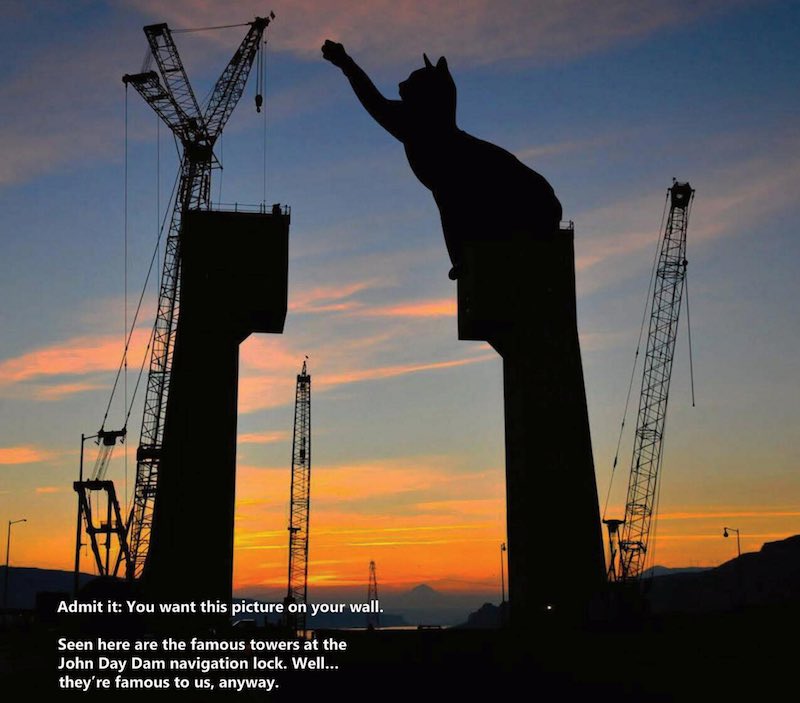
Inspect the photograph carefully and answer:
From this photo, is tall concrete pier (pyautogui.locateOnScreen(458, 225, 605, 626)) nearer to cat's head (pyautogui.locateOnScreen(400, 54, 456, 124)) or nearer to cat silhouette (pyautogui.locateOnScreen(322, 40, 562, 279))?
cat silhouette (pyautogui.locateOnScreen(322, 40, 562, 279))

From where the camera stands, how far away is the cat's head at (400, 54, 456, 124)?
59.9 metres

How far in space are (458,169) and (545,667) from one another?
30.4 meters

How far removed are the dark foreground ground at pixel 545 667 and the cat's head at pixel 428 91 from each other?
2957 centimetres

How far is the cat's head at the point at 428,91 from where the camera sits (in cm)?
5991

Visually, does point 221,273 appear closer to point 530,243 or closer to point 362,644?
point 530,243

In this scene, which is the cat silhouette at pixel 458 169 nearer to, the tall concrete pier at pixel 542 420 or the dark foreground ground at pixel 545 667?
the tall concrete pier at pixel 542 420

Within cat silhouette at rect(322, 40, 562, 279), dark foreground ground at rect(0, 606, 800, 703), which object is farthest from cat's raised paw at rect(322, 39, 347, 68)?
dark foreground ground at rect(0, 606, 800, 703)

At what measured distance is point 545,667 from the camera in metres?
41.5

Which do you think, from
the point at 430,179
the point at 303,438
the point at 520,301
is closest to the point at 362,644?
the point at 520,301

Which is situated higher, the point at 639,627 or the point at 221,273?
the point at 221,273

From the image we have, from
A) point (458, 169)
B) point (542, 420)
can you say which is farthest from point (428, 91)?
point (542, 420)

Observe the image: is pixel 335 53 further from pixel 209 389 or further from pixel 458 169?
pixel 209 389

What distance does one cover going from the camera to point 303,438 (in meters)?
129

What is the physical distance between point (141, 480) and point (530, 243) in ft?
141
